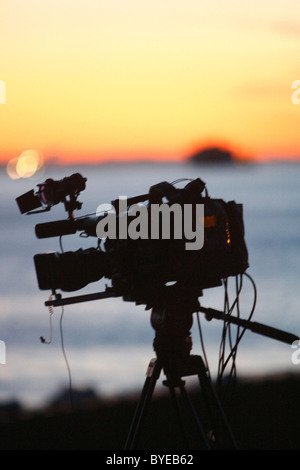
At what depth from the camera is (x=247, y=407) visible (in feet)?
13.0

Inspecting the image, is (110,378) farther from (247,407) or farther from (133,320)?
(133,320)

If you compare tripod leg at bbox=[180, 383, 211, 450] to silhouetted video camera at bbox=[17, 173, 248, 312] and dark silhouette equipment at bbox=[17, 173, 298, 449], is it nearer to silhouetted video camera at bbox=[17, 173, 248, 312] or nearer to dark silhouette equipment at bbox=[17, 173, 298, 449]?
dark silhouette equipment at bbox=[17, 173, 298, 449]

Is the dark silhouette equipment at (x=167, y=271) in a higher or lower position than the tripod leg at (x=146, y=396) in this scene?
higher

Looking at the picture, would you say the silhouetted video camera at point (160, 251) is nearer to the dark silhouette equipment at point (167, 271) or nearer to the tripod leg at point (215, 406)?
the dark silhouette equipment at point (167, 271)

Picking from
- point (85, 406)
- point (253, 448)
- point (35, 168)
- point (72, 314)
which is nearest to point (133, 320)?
point (72, 314)

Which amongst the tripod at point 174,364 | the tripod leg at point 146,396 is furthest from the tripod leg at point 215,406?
the tripod leg at point 146,396

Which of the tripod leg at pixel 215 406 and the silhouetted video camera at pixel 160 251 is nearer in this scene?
the silhouetted video camera at pixel 160 251

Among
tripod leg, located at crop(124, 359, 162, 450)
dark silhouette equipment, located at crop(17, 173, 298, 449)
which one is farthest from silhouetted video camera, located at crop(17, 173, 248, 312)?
tripod leg, located at crop(124, 359, 162, 450)

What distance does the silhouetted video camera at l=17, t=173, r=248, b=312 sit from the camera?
240 cm

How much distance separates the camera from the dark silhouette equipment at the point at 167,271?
95.4 inches

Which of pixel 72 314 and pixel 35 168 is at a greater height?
pixel 35 168

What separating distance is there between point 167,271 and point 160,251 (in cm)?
7

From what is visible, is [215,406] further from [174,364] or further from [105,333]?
[105,333]
